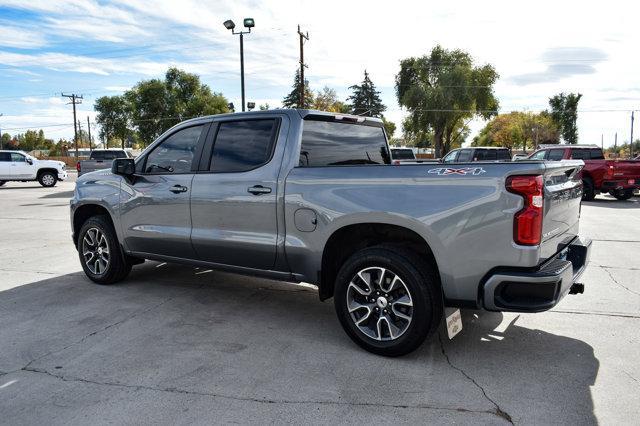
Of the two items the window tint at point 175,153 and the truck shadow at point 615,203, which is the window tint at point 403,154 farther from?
the window tint at point 175,153

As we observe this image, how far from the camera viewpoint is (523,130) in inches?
3282

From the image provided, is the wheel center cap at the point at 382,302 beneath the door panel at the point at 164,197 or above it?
beneath

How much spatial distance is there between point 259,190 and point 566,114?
83.1 metres

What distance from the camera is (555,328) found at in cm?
441

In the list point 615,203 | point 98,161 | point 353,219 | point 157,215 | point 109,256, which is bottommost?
point 615,203

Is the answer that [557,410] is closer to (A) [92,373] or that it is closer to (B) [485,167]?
(B) [485,167]

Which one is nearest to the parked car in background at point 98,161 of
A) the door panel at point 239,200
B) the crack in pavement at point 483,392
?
the door panel at point 239,200

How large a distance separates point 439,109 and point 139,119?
126ft

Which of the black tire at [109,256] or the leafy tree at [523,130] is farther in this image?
the leafy tree at [523,130]

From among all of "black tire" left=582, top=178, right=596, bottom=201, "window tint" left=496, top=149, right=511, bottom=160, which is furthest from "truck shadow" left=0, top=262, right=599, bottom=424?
"window tint" left=496, top=149, right=511, bottom=160

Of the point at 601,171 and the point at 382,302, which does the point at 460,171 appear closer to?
the point at 382,302

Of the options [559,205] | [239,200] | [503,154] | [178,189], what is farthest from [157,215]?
[503,154]

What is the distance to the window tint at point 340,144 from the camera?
4.41m

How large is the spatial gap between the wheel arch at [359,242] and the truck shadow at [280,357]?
0.54 metres
